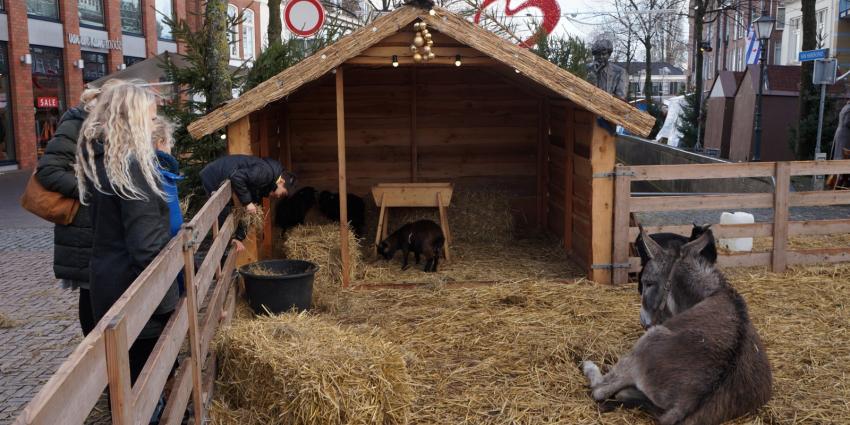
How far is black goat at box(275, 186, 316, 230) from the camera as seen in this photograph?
9.65 metres

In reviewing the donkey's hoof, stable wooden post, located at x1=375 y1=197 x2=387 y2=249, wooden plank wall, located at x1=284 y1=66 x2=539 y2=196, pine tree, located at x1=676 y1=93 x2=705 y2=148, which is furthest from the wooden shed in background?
the donkey's hoof

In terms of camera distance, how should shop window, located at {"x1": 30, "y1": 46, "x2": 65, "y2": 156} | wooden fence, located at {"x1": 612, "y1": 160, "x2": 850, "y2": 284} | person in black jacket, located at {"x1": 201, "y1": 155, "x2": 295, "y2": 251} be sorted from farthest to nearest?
shop window, located at {"x1": 30, "y1": 46, "x2": 65, "y2": 156}, wooden fence, located at {"x1": 612, "y1": 160, "x2": 850, "y2": 284}, person in black jacket, located at {"x1": 201, "y1": 155, "x2": 295, "y2": 251}

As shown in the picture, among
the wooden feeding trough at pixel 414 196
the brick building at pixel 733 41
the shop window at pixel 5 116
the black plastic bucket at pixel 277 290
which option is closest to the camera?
the black plastic bucket at pixel 277 290

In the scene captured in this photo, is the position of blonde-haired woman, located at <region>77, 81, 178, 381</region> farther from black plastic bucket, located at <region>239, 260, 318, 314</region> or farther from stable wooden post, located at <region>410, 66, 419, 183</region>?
stable wooden post, located at <region>410, 66, 419, 183</region>

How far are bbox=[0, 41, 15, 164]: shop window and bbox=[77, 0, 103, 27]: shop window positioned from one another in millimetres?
3854

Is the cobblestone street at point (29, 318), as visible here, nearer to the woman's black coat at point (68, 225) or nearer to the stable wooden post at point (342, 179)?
the woman's black coat at point (68, 225)

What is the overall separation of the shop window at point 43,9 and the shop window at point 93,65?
68.6 inches

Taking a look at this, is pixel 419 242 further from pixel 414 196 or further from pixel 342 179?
pixel 342 179

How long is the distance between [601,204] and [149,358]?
18.1 ft

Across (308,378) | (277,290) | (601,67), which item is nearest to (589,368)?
(308,378)

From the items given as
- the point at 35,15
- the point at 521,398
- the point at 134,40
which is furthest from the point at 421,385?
the point at 134,40

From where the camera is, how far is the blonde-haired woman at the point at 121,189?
365 centimetres

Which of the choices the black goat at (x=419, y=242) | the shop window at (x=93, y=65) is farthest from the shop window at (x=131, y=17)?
the black goat at (x=419, y=242)

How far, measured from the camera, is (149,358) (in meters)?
3.22
